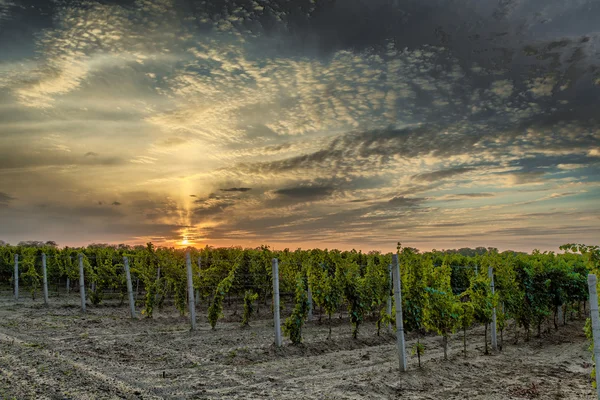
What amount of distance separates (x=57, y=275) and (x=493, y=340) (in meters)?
25.3

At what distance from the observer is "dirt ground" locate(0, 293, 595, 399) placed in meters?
7.38

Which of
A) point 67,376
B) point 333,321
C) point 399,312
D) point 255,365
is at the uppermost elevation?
point 399,312

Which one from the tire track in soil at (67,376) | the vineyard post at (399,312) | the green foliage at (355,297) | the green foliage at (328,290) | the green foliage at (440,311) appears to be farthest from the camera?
the green foliage at (328,290)

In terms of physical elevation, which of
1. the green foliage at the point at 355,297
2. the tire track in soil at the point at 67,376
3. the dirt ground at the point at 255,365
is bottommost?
the dirt ground at the point at 255,365

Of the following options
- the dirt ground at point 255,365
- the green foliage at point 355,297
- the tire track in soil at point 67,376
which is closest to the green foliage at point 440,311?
the dirt ground at point 255,365

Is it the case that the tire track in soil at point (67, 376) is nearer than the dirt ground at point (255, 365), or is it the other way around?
the tire track in soil at point (67, 376)

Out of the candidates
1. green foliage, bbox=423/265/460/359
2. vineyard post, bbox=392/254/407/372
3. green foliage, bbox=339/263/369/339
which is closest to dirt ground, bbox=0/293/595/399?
vineyard post, bbox=392/254/407/372

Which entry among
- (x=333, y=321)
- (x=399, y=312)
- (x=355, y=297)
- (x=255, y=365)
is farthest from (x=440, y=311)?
(x=333, y=321)

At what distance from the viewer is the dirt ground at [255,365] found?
24.2 feet

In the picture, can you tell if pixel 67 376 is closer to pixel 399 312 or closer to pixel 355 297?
pixel 399 312

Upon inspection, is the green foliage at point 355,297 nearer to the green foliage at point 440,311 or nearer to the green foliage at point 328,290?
the green foliage at point 328,290

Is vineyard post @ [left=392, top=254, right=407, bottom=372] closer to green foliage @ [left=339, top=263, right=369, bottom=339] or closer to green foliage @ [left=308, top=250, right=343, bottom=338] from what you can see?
green foliage @ [left=339, top=263, right=369, bottom=339]

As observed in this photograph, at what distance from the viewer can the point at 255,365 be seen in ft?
30.4

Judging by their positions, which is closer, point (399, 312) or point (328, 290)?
point (399, 312)
